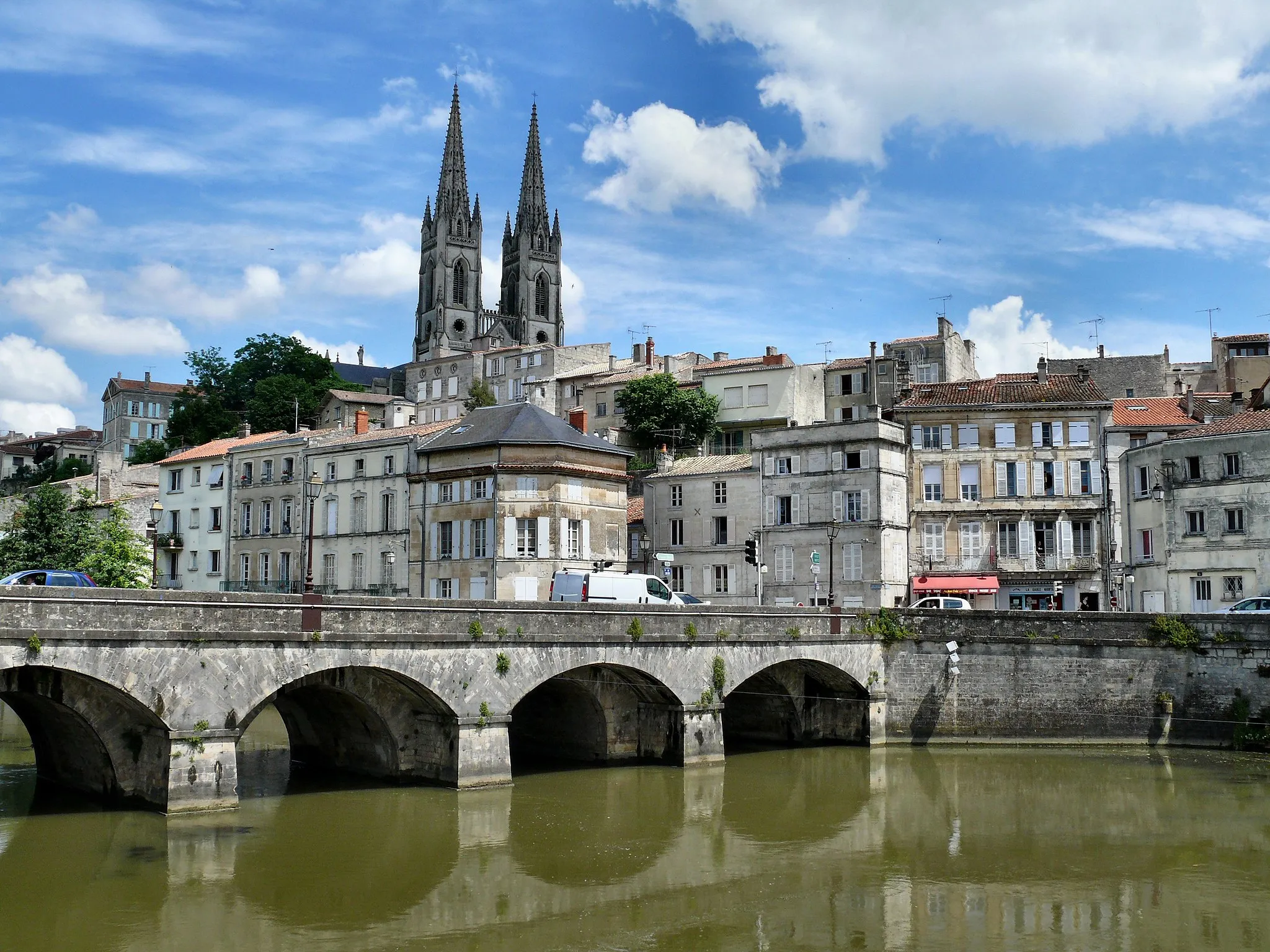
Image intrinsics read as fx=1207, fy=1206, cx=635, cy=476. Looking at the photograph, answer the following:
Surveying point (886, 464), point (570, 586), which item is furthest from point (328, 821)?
point (886, 464)

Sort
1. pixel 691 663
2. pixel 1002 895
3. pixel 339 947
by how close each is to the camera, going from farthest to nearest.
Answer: pixel 691 663, pixel 1002 895, pixel 339 947

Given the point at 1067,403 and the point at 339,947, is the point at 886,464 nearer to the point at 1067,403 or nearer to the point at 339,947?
the point at 1067,403

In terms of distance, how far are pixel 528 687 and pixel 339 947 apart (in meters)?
10.7

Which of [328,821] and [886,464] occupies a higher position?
[886,464]

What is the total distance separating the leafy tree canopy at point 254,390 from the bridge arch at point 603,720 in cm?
5207

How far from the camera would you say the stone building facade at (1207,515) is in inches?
Result: 1571

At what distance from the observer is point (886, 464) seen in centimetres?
4862

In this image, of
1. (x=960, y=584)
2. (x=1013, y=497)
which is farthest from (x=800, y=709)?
(x=1013, y=497)

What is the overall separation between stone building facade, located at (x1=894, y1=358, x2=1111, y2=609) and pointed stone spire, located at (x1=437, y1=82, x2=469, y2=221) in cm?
9024

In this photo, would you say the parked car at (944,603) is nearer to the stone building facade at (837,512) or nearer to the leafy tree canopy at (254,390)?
the stone building facade at (837,512)

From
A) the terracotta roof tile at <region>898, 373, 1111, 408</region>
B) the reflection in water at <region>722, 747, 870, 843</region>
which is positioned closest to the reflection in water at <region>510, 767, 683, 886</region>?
the reflection in water at <region>722, 747, 870, 843</region>

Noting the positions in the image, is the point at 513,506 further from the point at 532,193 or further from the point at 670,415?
the point at 532,193

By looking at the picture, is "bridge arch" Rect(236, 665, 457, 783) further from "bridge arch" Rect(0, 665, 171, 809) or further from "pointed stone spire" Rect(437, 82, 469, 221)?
"pointed stone spire" Rect(437, 82, 469, 221)

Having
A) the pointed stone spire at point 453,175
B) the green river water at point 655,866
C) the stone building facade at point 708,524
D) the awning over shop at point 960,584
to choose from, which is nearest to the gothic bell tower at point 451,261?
the pointed stone spire at point 453,175
